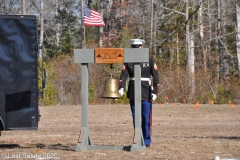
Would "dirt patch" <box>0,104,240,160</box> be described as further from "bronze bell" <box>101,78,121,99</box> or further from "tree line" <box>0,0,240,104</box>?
"tree line" <box>0,0,240,104</box>

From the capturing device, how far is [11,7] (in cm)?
5406

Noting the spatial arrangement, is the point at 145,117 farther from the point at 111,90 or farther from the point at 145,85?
the point at 111,90

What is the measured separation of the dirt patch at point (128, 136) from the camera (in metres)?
10.6

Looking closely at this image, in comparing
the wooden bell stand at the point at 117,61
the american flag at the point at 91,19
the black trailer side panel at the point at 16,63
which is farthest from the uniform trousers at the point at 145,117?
the american flag at the point at 91,19

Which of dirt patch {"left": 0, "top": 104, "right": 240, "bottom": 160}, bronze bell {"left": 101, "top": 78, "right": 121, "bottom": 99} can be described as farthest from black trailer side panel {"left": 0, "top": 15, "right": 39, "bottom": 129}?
bronze bell {"left": 101, "top": 78, "right": 121, "bottom": 99}

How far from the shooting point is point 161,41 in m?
37.4

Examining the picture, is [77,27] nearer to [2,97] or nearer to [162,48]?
[162,48]

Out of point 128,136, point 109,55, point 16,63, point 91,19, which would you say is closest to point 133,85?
point 109,55

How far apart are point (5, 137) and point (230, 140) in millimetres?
4852

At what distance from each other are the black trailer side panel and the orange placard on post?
1.23 meters

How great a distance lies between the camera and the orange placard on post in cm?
1080

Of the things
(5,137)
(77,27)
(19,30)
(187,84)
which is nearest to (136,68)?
(19,30)

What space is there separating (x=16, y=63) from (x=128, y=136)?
3.80 m

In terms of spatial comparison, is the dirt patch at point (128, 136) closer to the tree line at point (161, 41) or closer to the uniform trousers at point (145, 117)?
the uniform trousers at point (145, 117)
